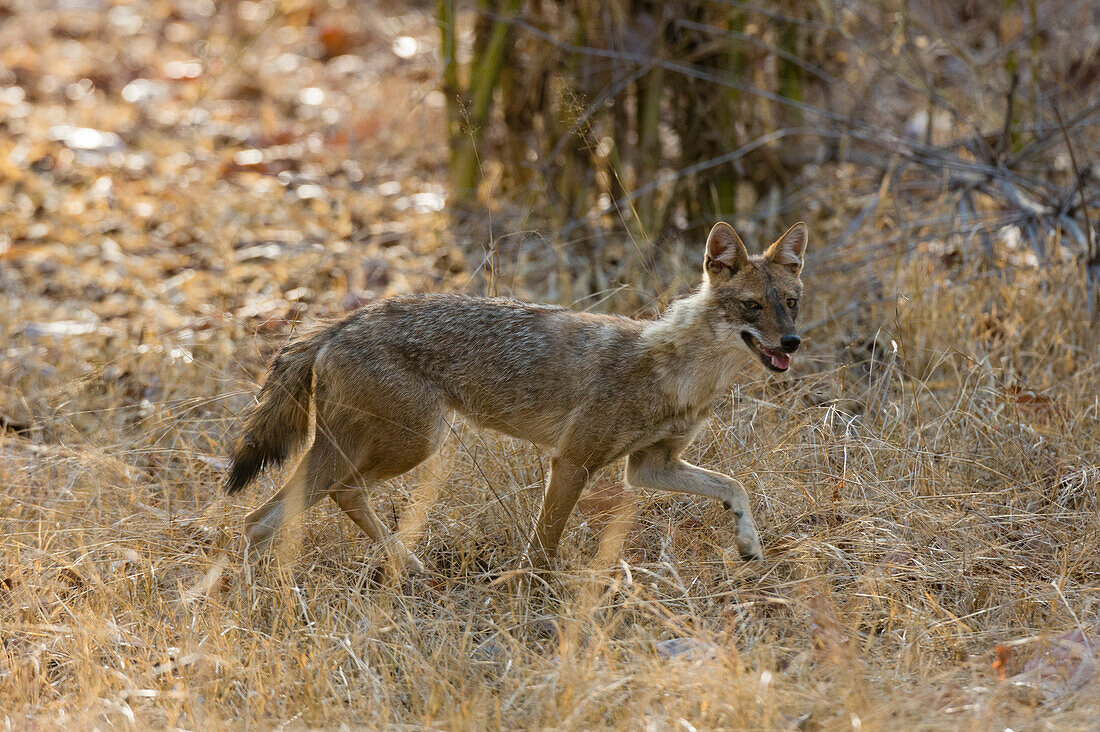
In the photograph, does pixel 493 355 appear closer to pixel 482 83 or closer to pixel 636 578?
pixel 636 578

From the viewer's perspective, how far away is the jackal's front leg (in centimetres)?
447

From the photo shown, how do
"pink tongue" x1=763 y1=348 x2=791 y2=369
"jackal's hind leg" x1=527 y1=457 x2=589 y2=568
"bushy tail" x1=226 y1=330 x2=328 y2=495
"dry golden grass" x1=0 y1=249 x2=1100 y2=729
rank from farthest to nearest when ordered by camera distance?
"bushy tail" x1=226 y1=330 x2=328 y2=495 < "jackal's hind leg" x1=527 y1=457 x2=589 y2=568 < "pink tongue" x1=763 y1=348 x2=791 y2=369 < "dry golden grass" x1=0 y1=249 x2=1100 y2=729

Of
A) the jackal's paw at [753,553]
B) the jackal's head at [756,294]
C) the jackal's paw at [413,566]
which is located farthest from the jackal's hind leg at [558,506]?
the jackal's head at [756,294]

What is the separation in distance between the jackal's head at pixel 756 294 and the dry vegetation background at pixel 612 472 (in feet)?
2.52

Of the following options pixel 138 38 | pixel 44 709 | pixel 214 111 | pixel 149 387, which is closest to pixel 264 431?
pixel 44 709

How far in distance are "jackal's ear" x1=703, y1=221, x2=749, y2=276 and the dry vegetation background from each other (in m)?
0.91

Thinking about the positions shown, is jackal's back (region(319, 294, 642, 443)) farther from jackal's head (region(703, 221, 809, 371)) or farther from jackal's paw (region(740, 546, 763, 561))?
jackal's paw (region(740, 546, 763, 561))

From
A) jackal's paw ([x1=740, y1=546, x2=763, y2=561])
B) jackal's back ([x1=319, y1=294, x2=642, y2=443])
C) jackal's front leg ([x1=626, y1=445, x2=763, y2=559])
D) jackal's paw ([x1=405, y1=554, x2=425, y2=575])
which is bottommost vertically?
jackal's paw ([x1=405, y1=554, x2=425, y2=575])

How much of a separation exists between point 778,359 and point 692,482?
646 millimetres

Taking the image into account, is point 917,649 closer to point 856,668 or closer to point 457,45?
point 856,668

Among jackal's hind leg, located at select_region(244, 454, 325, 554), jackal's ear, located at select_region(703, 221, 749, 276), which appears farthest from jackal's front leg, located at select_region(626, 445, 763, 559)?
jackal's hind leg, located at select_region(244, 454, 325, 554)

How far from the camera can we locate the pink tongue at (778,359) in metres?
4.39

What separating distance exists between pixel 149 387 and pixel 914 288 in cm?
447

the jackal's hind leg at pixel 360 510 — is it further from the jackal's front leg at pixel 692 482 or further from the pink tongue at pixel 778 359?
the pink tongue at pixel 778 359
